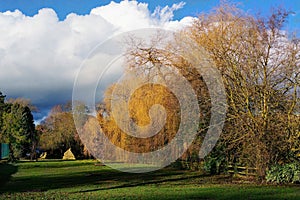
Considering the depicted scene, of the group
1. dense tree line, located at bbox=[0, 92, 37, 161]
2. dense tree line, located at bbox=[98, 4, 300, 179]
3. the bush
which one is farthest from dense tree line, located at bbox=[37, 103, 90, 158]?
the bush

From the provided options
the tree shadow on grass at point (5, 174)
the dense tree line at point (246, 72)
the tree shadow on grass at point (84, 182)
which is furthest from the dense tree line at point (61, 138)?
the dense tree line at point (246, 72)

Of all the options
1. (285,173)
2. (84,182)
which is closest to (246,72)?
(285,173)

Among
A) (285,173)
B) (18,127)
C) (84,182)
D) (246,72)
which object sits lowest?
(84,182)

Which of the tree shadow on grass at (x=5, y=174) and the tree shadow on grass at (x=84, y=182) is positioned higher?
the tree shadow on grass at (x=5, y=174)

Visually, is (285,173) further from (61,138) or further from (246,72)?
(61,138)

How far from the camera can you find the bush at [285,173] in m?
13.7

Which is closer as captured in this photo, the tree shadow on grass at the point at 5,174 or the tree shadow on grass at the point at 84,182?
the tree shadow on grass at the point at 84,182

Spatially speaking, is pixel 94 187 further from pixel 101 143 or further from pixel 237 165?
pixel 101 143

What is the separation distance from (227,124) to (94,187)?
5.79 meters

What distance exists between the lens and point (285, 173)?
1386cm

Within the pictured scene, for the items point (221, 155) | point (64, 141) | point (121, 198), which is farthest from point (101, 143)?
point (64, 141)

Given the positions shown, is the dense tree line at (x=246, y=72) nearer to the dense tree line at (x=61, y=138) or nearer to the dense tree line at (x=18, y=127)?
the dense tree line at (x=18, y=127)

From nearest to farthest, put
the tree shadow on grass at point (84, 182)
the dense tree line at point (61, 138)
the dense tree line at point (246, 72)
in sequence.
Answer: the tree shadow on grass at point (84, 182) → the dense tree line at point (246, 72) → the dense tree line at point (61, 138)

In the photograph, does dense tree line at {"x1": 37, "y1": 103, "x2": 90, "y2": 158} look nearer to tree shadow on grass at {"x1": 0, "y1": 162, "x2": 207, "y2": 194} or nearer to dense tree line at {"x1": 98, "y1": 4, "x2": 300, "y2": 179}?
tree shadow on grass at {"x1": 0, "y1": 162, "x2": 207, "y2": 194}
